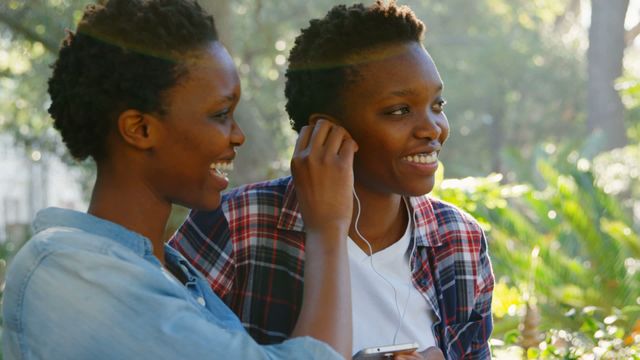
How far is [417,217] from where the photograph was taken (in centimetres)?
301

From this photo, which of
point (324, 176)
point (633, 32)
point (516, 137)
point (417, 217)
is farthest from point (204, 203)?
point (516, 137)

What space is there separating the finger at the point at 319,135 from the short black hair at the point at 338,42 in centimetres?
36

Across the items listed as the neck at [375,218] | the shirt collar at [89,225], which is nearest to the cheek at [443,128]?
the neck at [375,218]

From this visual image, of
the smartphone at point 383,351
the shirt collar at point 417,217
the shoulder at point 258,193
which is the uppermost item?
the shoulder at point 258,193

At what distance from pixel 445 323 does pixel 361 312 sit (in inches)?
11.0

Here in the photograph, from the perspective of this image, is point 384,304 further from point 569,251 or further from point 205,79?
point 569,251

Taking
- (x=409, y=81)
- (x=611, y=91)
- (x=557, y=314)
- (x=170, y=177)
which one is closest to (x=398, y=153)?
(x=409, y=81)

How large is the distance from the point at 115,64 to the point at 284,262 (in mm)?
974

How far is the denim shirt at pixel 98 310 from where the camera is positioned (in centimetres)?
175

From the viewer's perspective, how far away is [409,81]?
2.76 m

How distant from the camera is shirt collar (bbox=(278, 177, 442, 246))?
2.87 m

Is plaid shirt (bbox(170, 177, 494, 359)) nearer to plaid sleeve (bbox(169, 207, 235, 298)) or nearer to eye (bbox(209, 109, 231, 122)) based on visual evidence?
plaid sleeve (bbox(169, 207, 235, 298))

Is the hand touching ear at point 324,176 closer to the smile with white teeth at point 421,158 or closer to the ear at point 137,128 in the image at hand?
the smile with white teeth at point 421,158

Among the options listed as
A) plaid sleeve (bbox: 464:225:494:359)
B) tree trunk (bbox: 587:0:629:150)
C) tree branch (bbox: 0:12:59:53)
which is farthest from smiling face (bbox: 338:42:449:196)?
tree trunk (bbox: 587:0:629:150)
